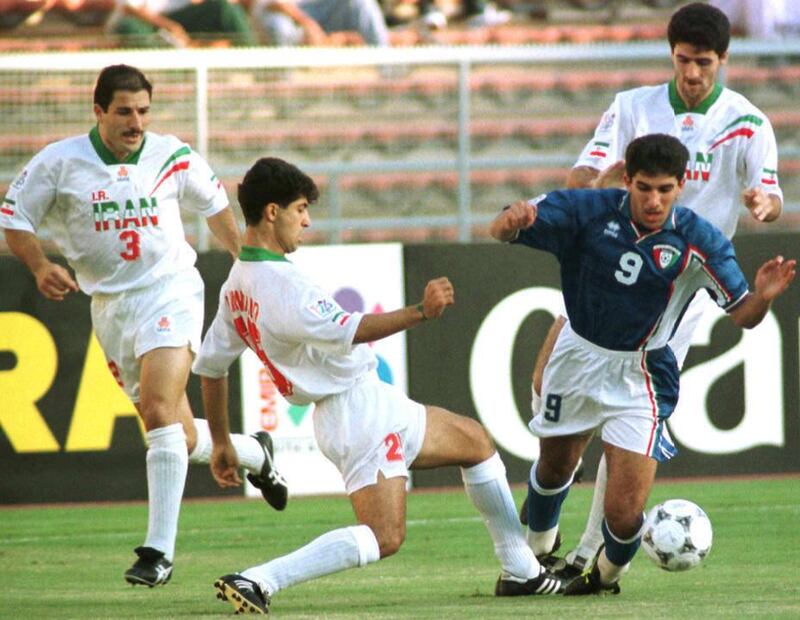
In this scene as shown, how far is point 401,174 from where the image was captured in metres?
12.5

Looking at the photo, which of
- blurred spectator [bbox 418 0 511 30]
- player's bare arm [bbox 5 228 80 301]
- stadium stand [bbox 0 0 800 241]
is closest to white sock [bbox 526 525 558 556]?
player's bare arm [bbox 5 228 80 301]

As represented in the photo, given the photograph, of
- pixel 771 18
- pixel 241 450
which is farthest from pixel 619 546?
pixel 771 18

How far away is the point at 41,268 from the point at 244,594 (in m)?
2.35

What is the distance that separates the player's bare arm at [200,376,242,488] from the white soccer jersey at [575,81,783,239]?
196cm

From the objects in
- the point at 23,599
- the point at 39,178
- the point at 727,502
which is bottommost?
the point at 727,502

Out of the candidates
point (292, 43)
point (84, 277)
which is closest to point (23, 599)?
point (84, 277)

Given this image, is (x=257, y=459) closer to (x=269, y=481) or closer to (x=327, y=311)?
(x=269, y=481)

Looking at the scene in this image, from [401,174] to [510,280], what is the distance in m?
1.62

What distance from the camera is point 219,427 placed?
265 inches

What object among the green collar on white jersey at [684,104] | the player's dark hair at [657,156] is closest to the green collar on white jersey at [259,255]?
the player's dark hair at [657,156]

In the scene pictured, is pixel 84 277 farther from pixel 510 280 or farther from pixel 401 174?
pixel 401 174

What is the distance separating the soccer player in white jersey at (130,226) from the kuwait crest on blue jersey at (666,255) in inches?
90.4

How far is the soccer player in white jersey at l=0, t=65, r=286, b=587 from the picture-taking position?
7.86m

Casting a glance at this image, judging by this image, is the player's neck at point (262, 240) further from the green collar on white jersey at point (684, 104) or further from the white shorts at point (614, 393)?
the green collar on white jersey at point (684, 104)
